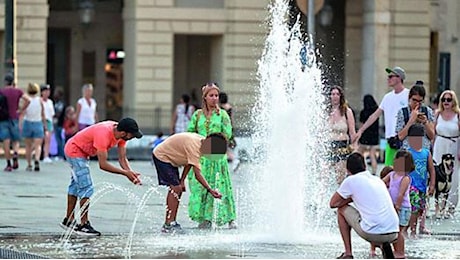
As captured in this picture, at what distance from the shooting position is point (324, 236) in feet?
51.3

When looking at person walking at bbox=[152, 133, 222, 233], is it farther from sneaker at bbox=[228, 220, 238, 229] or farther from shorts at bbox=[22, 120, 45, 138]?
shorts at bbox=[22, 120, 45, 138]

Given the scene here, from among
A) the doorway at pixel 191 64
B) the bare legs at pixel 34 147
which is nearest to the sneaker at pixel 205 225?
the bare legs at pixel 34 147

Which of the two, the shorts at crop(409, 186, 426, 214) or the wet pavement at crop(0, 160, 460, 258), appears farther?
the shorts at crop(409, 186, 426, 214)

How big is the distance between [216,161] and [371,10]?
26.9 meters

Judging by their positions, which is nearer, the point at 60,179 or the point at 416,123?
the point at 416,123

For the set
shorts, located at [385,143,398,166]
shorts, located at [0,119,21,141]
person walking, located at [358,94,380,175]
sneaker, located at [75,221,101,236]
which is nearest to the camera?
sneaker, located at [75,221,101,236]

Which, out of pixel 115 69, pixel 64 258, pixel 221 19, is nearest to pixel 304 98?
pixel 64 258

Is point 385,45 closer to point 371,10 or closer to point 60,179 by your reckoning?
point 371,10

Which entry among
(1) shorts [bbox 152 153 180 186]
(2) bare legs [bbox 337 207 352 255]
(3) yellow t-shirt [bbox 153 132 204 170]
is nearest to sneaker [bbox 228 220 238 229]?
(1) shorts [bbox 152 153 180 186]

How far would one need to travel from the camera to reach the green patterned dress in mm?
16500

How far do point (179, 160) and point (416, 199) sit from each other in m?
2.74

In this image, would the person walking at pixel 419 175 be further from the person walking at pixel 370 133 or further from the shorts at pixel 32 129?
the shorts at pixel 32 129

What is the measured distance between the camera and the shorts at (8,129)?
26281mm

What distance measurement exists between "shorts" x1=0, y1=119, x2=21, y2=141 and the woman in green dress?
1031 cm
